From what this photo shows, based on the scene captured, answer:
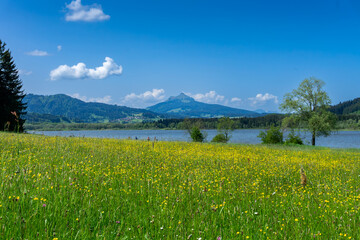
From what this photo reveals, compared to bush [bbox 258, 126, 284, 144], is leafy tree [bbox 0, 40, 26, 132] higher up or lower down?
higher up

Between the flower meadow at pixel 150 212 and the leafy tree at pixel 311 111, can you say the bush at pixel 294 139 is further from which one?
the flower meadow at pixel 150 212

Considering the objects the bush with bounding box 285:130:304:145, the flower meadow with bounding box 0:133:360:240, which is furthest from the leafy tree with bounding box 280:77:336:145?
the flower meadow with bounding box 0:133:360:240

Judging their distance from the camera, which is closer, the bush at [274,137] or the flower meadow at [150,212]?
the flower meadow at [150,212]

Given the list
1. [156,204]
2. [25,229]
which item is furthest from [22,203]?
[156,204]

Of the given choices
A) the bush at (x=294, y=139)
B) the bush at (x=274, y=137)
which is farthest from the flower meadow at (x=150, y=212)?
the bush at (x=274, y=137)

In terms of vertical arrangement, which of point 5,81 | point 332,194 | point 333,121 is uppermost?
point 5,81

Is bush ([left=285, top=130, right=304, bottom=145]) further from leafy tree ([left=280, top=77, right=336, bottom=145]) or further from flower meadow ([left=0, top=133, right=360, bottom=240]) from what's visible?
flower meadow ([left=0, top=133, right=360, bottom=240])

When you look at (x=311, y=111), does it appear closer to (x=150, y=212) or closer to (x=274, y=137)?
(x=274, y=137)

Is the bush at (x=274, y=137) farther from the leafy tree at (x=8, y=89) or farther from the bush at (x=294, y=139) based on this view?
the leafy tree at (x=8, y=89)

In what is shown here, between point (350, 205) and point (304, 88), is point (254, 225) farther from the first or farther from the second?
point (304, 88)

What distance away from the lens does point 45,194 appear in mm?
5328

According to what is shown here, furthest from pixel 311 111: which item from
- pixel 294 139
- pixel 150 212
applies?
pixel 150 212

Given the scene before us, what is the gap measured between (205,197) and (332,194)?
4.15 metres

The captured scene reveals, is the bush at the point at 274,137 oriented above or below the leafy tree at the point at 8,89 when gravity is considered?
below
